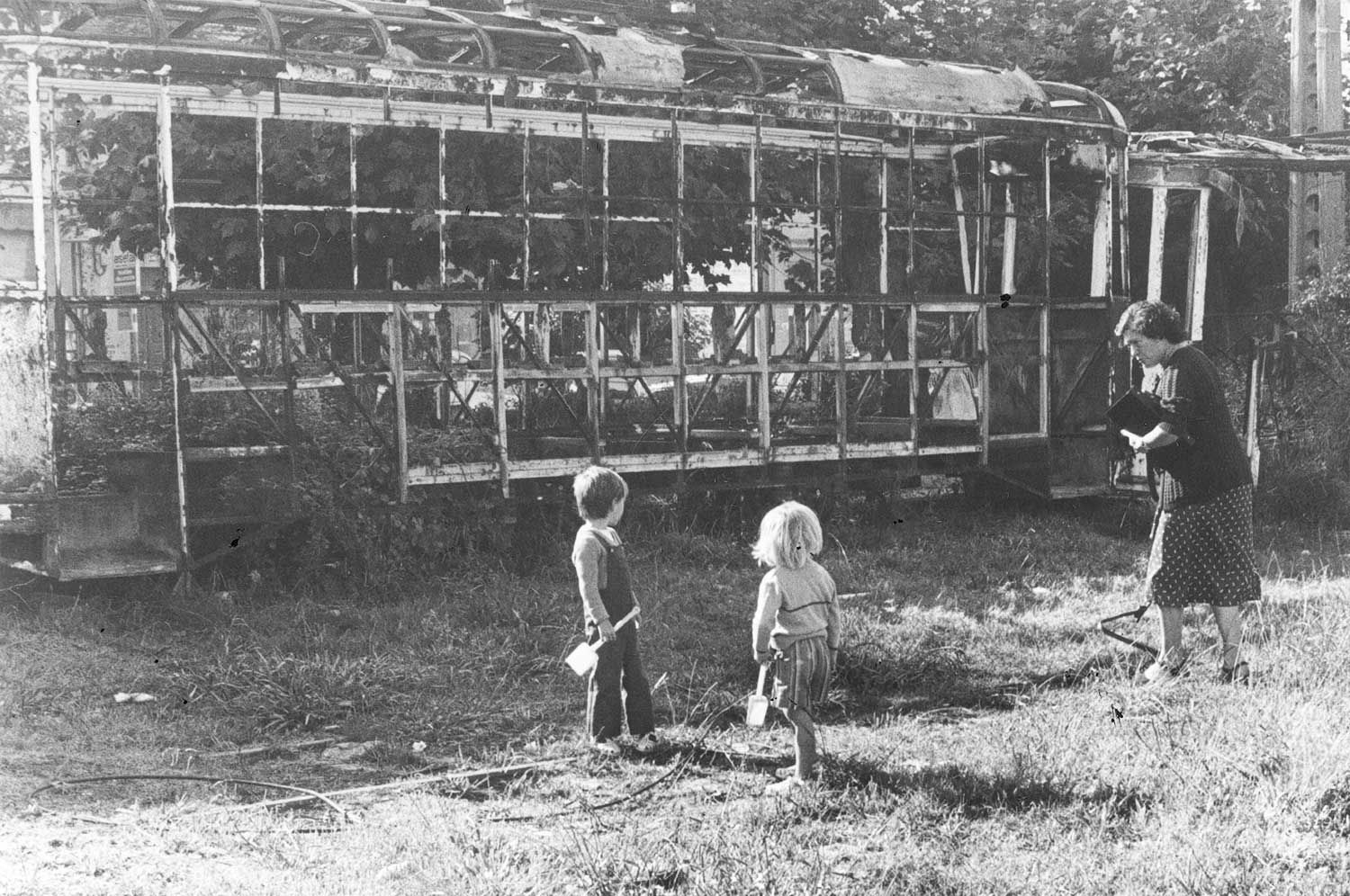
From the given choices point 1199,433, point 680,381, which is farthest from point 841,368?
point 1199,433

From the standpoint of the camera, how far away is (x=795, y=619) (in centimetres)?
545

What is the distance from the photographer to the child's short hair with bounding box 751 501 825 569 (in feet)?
17.7

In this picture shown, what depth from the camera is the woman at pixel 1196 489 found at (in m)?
6.93

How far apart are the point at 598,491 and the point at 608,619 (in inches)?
20.1

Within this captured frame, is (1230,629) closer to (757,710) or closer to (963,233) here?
(757,710)

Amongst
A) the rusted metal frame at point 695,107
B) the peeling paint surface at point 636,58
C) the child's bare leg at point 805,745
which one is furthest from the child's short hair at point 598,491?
the peeling paint surface at point 636,58

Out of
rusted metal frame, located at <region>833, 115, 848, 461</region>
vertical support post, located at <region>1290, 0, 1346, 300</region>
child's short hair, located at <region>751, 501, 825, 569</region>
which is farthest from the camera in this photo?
vertical support post, located at <region>1290, 0, 1346, 300</region>

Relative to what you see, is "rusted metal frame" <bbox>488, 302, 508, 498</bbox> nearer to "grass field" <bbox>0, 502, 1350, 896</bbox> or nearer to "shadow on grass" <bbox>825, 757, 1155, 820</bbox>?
"grass field" <bbox>0, 502, 1350, 896</bbox>

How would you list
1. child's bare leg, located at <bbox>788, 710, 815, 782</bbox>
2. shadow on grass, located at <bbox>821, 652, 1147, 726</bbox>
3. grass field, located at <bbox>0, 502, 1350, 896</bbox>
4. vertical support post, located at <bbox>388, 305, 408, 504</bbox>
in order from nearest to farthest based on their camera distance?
grass field, located at <bbox>0, 502, 1350, 896</bbox>, child's bare leg, located at <bbox>788, 710, 815, 782</bbox>, shadow on grass, located at <bbox>821, 652, 1147, 726</bbox>, vertical support post, located at <bbox>388, 305, 408, 504</bbox>

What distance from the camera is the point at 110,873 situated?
464 centimetres

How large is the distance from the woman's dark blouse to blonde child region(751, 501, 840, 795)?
2.34 m

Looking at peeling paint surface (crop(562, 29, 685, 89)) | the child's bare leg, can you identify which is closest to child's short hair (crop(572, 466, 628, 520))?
the child's bare leg

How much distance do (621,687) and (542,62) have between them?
19.3ft

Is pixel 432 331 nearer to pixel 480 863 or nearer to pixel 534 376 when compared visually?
pixel 534 376
